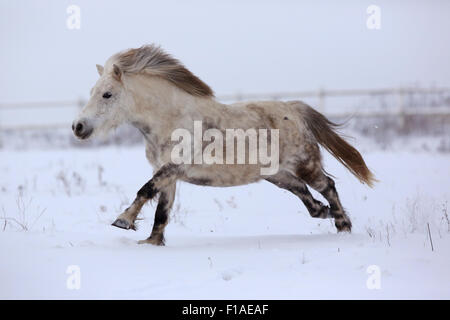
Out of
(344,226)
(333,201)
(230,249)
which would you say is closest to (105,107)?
(230,249)

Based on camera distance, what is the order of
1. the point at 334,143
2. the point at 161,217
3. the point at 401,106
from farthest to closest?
1. the point at 401,106
2. the point at 334,143
3. the point at 161,217

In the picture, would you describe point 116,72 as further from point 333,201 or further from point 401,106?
point 401,106

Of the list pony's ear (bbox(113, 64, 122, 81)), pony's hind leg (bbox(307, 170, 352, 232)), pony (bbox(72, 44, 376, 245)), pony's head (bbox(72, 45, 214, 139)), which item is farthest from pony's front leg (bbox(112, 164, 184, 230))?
pony's hind leg (bbox(307, 170, 352, 232))

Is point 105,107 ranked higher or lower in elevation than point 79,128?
higher

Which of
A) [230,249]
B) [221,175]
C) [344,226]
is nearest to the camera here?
[230,249]

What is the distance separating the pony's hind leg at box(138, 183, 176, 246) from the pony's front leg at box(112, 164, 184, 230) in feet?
0.27

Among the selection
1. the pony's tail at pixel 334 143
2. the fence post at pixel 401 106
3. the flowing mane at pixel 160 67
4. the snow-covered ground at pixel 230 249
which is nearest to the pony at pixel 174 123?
the flowing mane at pixel 160 67

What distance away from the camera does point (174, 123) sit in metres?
4.70

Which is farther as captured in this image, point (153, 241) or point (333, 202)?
point (333, 202)

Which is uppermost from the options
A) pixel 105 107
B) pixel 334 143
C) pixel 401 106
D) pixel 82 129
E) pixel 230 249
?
pixel 401 106

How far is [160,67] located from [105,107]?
2.04ft

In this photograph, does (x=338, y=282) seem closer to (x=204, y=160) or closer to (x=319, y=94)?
(x=204, y=160)

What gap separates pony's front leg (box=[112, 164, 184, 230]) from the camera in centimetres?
427

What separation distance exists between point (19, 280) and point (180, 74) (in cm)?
218
